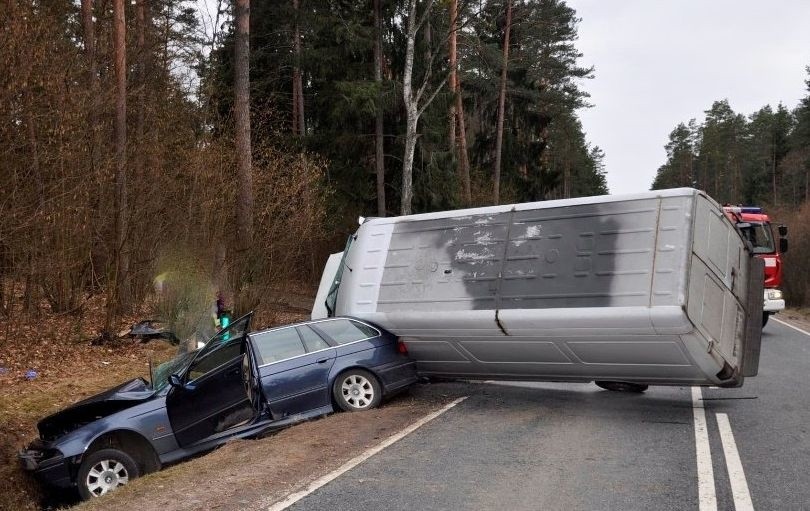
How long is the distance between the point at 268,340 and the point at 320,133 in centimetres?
1786

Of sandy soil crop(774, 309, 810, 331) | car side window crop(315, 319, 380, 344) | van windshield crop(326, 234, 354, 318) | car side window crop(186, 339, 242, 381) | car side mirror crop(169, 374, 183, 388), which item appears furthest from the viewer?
sandy soil crop(774, 309, 810, 331)

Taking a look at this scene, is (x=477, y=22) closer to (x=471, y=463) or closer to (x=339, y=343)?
(x=339, y=343)

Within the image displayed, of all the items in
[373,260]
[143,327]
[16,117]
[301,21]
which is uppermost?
[301,21]

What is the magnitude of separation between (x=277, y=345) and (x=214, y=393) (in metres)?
1.30

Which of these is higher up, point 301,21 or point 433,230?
point 301,21

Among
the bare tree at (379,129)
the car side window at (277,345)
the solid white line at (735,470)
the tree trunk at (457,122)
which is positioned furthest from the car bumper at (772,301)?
the tree trunk at (457,122)

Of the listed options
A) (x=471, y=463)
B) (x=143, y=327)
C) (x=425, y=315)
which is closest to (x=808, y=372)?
(x=425, y=315)

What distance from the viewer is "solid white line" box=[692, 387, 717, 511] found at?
506 cm

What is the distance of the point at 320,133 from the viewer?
25.5 metres

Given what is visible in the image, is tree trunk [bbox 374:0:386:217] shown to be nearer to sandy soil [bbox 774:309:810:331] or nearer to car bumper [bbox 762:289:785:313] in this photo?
car bumper [bbox 762:289:785:313]

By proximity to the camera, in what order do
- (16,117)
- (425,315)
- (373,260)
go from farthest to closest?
(16,117) → (373,260) → (425,315)

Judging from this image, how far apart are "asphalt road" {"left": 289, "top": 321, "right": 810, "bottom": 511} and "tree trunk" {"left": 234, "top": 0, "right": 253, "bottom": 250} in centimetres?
756

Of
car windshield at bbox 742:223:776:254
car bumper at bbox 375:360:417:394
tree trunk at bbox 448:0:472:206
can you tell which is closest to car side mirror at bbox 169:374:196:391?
car bumper at bbox 375:360:417:394

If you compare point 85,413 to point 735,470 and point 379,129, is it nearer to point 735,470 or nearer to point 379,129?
point 735,470
